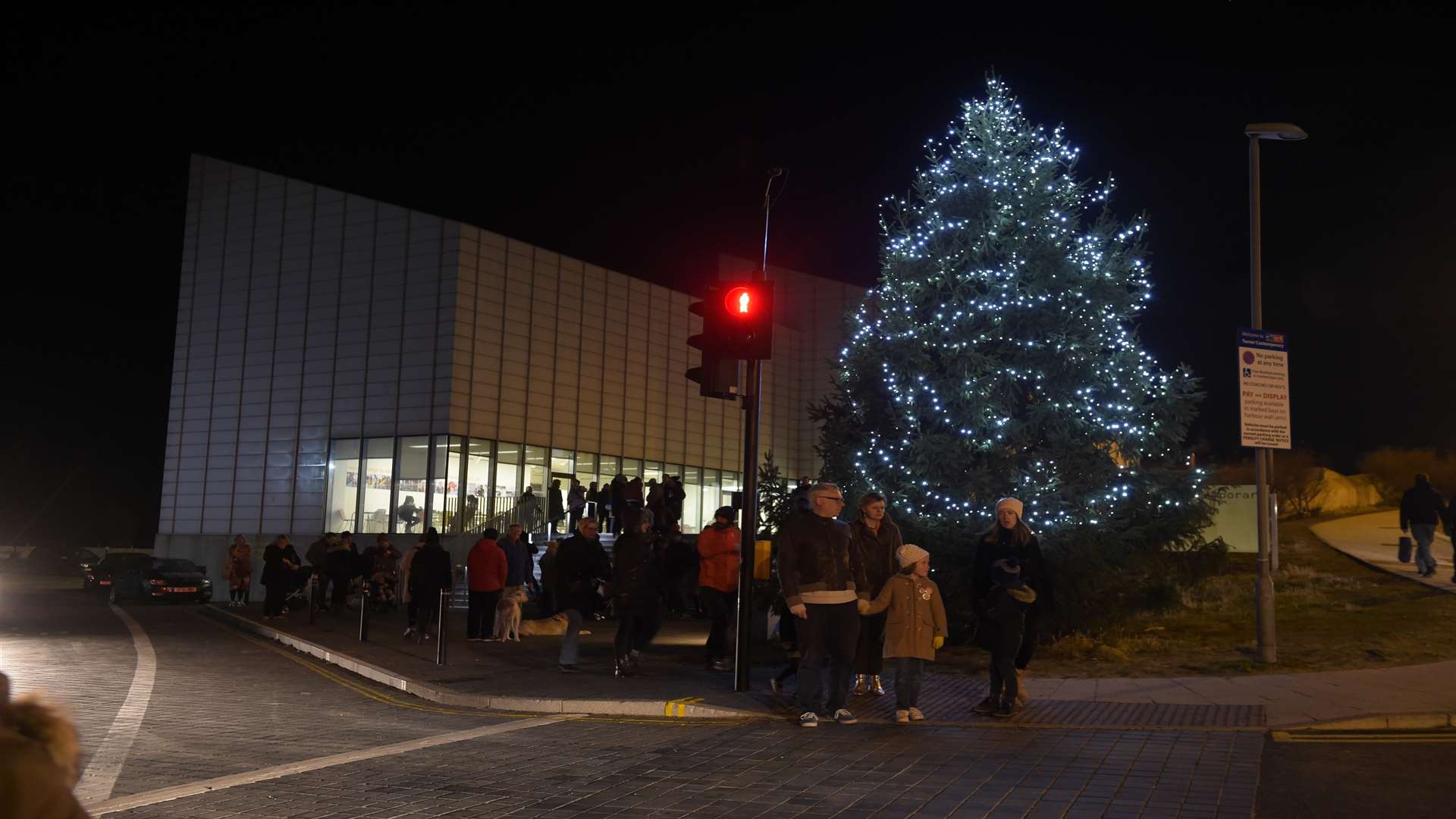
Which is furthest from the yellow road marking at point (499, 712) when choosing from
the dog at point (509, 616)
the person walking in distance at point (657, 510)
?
the person walking in distance at point (657, 510)

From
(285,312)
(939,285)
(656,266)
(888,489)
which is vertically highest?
(656,266)

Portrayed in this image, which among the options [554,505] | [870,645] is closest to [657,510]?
[554,505]

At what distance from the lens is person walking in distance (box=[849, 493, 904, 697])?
36.2 feet

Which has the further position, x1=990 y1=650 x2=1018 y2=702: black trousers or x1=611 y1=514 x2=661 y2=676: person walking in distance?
x1=611 y1=514 x2=661 y2=676: person walking in distance

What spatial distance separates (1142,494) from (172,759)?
Result: 1155cm

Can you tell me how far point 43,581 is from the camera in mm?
50469

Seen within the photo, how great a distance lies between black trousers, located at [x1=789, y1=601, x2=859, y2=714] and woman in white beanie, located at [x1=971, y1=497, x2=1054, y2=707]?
3.65ft

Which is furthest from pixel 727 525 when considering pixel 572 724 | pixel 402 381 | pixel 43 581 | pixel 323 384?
pixel 43 581

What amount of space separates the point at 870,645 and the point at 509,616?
8.62 metres

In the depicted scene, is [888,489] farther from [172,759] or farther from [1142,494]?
[172,759]

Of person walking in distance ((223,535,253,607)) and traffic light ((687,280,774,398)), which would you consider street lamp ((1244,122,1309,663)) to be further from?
person walking in distance ((223,535,253,607))

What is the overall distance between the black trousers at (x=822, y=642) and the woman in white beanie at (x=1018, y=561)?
3.65 ft

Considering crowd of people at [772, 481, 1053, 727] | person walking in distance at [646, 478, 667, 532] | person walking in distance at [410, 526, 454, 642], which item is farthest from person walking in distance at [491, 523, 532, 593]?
crowd of people at [772, 481, 1053, 727]

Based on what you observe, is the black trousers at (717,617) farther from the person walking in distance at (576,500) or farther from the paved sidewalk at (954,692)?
the person walking in distance at (576,500)
